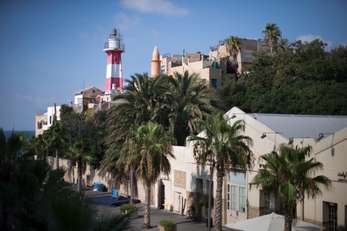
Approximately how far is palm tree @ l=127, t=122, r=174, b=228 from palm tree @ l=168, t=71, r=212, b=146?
30.5 ft

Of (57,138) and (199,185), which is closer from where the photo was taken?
(199,185)

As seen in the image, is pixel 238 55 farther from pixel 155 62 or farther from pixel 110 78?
pixel 110 78

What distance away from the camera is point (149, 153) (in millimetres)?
30547

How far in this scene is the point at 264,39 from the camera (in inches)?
2859

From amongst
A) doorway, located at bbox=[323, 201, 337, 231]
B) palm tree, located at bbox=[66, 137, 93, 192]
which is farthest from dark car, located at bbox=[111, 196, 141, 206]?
doorway, located at bbox=[323, 201, 337, 231]

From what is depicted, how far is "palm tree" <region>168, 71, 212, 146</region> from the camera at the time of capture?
40.8 meters

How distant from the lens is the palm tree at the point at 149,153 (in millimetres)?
30688

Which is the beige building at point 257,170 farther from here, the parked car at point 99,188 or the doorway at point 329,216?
the parked car at point 99,188

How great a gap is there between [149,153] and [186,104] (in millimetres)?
11574

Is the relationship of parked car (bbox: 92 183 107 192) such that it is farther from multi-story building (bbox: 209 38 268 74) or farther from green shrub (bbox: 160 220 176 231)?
green shrub (bbox: 160 220 176 231)

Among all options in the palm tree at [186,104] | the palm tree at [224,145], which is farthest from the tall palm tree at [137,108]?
the palm tree at [224,145]

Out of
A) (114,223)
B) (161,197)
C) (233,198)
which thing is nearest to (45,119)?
(161,197)

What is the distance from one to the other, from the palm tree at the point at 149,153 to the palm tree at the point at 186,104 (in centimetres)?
930

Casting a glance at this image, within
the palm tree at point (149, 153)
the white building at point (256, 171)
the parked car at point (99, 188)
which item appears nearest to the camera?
the white building at point (256, 171)
